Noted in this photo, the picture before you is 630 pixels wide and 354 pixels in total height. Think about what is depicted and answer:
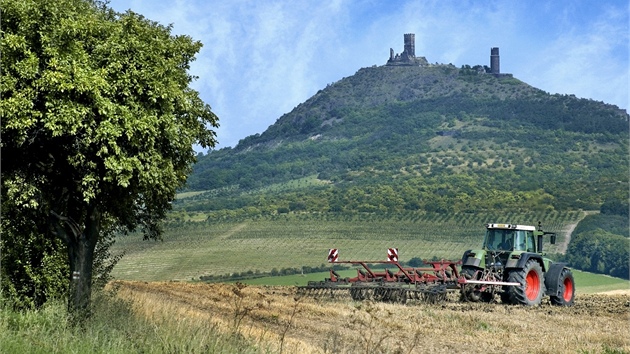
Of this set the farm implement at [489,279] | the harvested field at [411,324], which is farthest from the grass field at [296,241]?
the harvested field at [411,324]

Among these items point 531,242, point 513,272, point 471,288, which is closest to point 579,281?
point 531,242

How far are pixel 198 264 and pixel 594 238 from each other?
137 ft

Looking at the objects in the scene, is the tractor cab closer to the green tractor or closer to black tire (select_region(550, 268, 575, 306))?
the green tractor

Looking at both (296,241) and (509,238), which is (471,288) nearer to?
(509,238)

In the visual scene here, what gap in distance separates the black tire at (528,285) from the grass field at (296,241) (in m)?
39.0

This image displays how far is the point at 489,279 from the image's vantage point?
3244 cm

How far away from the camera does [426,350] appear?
791 inches

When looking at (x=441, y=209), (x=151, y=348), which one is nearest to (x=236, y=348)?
(x=151, y=348)

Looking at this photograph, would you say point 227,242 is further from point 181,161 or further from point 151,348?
point 151,348

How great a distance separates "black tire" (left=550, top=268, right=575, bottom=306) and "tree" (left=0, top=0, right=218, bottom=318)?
16.1 metres

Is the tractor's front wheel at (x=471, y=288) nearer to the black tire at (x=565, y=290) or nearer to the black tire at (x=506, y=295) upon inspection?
the black tire at (x=506, y=295)

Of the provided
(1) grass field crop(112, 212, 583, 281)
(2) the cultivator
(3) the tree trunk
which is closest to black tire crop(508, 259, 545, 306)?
(2) the cultivator

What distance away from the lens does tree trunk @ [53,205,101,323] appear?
846 inches

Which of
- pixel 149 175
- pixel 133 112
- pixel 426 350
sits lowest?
pixel 426 350
